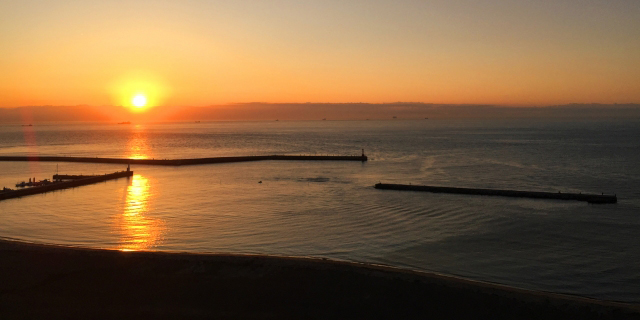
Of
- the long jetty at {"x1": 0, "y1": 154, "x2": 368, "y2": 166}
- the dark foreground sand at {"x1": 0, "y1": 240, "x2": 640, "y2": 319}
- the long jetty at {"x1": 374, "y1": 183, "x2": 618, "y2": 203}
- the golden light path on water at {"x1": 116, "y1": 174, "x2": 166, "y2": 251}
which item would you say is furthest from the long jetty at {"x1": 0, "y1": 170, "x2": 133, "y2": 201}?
the long jetty at {"x1": 374, "y1": 183, "x2": 618, "y2": 203}

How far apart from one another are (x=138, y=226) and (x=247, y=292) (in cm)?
1168

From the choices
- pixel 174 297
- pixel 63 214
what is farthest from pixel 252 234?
pixel 63 214

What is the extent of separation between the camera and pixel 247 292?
11.8m

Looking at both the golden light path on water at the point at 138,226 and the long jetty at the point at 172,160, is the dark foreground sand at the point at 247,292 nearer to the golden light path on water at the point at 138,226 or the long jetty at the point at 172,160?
the golden light path on water at the point at 138,226

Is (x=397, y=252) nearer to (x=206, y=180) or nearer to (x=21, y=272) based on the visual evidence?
(x=21, y=272)

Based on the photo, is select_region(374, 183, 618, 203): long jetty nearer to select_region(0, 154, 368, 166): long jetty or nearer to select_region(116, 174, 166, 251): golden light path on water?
select_region(116, 174, 166, 251): golden light path on water

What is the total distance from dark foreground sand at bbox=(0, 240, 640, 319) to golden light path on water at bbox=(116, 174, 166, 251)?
3600mm

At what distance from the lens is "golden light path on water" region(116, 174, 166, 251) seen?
18.4 m

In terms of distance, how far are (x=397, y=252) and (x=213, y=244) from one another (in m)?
6.68

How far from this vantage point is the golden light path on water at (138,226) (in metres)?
18.4

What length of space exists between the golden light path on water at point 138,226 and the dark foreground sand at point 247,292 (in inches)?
142

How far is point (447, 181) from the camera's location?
38156mm

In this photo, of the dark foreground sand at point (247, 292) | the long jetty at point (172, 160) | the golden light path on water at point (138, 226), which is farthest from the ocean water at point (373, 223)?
the long jetty at point (172, 160)

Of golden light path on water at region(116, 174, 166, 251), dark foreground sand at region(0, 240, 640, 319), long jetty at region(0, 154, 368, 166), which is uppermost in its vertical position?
dark foreground sand at region(0, 240, 640, 319)
